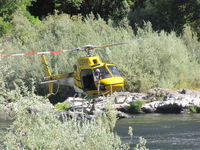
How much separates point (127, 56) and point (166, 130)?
11.8 metres

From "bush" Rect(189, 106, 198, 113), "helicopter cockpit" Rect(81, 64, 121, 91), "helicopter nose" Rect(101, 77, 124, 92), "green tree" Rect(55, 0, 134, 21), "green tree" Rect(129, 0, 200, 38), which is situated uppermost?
"green tree" Rect(55, 0, 134, 21)

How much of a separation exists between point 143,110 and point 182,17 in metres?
15.6

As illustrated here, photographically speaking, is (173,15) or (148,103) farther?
(173,15)

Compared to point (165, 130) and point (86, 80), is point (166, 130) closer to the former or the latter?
point (165, 130)

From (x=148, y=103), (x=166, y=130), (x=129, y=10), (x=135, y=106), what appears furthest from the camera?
(x=129, y=10)

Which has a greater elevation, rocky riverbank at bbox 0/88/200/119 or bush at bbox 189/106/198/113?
rocky riverbank at bbox 0/88/200/119

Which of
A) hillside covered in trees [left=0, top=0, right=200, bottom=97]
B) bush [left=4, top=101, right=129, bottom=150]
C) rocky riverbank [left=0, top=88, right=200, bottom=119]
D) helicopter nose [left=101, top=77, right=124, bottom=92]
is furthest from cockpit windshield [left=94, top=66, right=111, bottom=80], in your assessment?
bush [left=4, top=101, right=129, bottom=150]

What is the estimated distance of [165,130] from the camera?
21.1 meters

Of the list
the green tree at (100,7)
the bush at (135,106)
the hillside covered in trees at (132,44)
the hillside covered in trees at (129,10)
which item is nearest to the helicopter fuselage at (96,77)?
the bush at (135,106)

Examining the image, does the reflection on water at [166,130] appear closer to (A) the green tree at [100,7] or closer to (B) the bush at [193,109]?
(B) the bush at [193,109]

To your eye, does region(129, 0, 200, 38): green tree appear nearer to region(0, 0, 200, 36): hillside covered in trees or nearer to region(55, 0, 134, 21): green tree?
region(0, 0, 200, 36): hillside covered in trees

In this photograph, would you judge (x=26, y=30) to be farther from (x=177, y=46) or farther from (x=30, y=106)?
(x=30, y=106)

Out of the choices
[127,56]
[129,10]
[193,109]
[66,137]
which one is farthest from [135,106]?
[129,10]

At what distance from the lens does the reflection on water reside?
58.6ft
